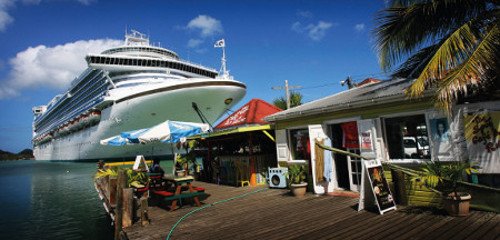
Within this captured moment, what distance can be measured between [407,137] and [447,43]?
96.9 inches

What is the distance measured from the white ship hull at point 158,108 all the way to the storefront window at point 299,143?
71.9 ft

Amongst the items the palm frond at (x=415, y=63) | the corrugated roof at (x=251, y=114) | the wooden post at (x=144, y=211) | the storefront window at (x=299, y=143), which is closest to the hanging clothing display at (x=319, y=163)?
the storefront window at (x=299, y=143)

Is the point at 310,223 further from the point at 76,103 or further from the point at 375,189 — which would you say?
the point at 76,103

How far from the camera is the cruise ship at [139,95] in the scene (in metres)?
30.8

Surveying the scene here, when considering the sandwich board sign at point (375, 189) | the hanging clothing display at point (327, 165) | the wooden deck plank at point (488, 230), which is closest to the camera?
the wooden deck plank at point (488, 230)

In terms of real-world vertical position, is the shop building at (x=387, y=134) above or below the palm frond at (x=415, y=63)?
below

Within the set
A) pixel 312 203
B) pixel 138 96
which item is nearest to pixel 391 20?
pixel 312 203

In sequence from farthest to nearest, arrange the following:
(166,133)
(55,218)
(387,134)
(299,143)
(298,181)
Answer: (55,218) < (166,133) < (299,143) < (298,181) < (387,134)

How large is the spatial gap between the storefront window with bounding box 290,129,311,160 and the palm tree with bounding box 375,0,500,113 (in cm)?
332

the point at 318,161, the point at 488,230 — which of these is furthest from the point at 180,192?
the point at 488,230

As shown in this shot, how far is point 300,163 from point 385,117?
125 inches

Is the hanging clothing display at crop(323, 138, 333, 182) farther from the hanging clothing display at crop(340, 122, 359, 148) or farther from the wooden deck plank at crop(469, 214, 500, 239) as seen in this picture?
the wooden deck plank at crop(469, 214, 500, 239)

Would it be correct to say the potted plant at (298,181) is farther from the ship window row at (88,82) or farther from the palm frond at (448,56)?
the ship window row at (88,82)

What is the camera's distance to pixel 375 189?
616cm
